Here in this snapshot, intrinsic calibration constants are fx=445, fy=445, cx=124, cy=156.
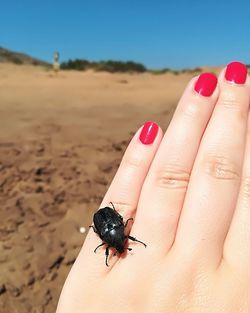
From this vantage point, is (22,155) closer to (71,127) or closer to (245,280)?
(71,127)

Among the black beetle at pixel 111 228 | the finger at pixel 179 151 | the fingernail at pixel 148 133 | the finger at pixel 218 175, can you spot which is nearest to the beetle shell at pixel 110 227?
the black beetle at pixel 111 228

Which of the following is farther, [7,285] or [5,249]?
[5,249]

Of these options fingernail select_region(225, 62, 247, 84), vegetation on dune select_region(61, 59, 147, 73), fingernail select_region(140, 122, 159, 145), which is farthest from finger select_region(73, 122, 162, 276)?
vegetation on dune select_region(61, 59, 147, 73)

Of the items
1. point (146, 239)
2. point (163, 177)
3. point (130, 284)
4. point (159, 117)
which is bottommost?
point (159, 117)

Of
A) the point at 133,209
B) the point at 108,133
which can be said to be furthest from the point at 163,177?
the point at 108,133

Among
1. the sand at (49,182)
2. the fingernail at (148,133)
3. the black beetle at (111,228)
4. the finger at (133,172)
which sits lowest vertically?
the sand at (49,182)

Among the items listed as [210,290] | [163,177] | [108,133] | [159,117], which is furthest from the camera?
[159,117]

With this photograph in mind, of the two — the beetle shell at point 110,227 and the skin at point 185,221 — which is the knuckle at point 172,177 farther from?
the beetle shell at point 110,227
